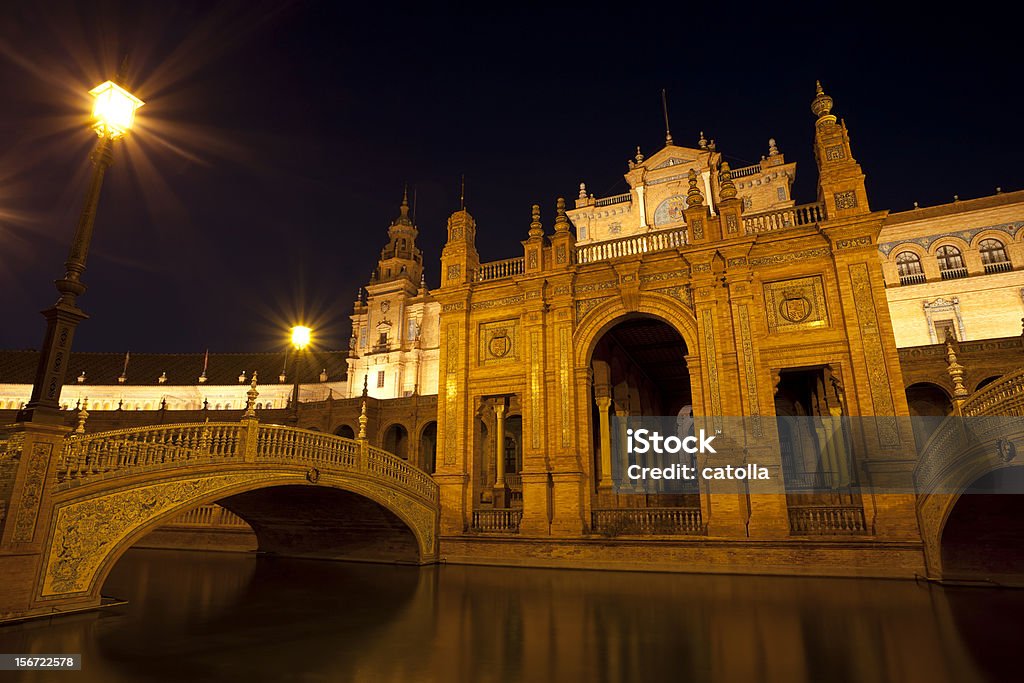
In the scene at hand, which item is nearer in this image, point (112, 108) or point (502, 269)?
point (112, 108)

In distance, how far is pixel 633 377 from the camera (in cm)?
2353

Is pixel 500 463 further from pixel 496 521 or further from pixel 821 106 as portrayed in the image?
pixel 821 106

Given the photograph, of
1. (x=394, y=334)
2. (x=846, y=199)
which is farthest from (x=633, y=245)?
(x=394, y=334)

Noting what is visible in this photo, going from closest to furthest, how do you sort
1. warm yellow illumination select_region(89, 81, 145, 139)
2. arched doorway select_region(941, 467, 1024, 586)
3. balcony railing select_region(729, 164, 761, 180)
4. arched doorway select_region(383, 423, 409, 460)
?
warm yellow illumination select_region(89, 81, 145, 139) < arched doorway select_region(941, 467, 1024, 586) < arched doorway select_region(383, 423, 409, 460) < balcony railing select_region(729, 164, 761, 180)

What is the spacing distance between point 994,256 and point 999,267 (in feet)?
2.92

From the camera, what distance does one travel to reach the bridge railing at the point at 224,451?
912cm

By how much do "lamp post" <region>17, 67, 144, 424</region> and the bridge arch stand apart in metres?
1.12

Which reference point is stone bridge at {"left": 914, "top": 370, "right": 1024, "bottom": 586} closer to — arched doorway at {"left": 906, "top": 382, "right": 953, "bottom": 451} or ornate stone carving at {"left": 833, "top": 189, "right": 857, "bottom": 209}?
ornate stone carving at {"left": 833, "top": 189, "right": 857, "bottom": 209}

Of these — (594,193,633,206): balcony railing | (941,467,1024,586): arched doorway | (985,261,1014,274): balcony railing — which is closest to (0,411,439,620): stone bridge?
(941,467,1024,586): arched doorway

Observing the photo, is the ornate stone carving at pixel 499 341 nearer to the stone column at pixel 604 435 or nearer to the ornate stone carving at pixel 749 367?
the stone column at pixel 604 435

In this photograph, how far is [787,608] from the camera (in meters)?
8.94

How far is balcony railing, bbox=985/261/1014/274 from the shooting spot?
32.7 m

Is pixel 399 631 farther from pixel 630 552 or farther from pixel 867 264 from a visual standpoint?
pixel 867 264

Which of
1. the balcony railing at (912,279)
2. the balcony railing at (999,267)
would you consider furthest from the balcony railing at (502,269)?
the balcony railing at (999,267)
